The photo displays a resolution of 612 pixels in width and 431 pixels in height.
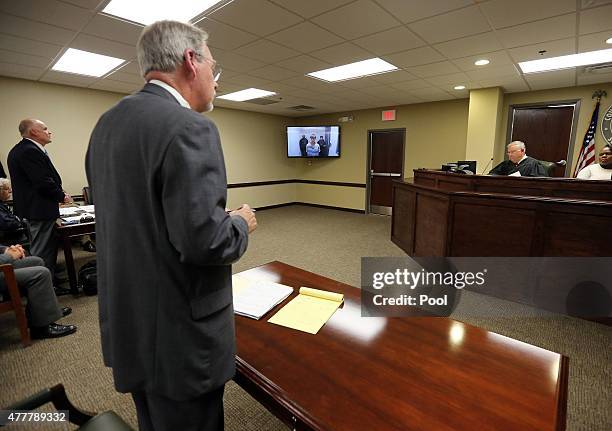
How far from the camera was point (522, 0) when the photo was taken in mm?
2334

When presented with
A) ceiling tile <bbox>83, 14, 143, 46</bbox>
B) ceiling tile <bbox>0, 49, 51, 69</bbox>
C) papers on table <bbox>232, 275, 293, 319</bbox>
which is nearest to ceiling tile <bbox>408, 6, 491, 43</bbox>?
ceiling tile <bbox>83, 14, 143, 46</bbox>

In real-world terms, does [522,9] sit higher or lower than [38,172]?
higher

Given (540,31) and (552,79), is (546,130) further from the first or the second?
(540,31)

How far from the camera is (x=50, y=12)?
2465 millimetres

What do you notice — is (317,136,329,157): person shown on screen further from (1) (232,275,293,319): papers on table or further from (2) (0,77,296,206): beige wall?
(1) (232,275,293,319): papers on table

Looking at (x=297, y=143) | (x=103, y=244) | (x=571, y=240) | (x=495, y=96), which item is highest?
(x=495, y=96)

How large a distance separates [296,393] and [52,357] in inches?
89.2

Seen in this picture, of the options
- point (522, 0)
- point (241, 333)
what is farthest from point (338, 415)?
point (522, 0)

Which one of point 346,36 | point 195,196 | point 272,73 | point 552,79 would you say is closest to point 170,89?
point 195,196

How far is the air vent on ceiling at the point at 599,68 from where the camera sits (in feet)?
12.3

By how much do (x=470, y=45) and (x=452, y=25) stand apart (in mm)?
622

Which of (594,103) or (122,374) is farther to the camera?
(594,103)

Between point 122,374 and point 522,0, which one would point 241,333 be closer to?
point 122,374

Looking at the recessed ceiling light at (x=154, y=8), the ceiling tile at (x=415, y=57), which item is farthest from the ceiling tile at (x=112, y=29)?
the ceiling tile at (x=415, y=57)
